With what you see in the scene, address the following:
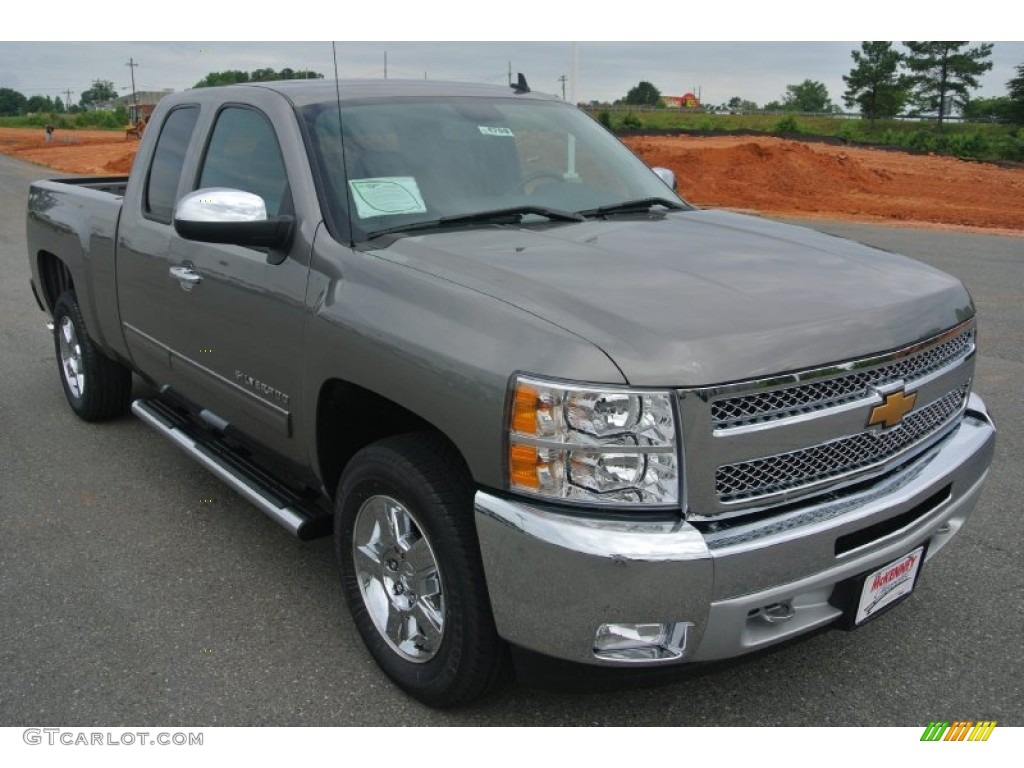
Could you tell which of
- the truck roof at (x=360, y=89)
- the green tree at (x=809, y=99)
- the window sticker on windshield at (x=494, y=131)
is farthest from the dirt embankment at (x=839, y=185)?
the green tree at (x=809, y=99)

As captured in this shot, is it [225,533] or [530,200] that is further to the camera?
[225,533]

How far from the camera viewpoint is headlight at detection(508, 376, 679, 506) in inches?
87.1

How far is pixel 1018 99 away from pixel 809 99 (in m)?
43.9

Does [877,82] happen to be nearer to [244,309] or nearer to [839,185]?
[839,185]

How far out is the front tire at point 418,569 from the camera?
249cm

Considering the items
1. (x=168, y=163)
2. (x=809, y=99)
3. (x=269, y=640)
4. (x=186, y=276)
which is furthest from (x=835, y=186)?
(x=809, y=99)

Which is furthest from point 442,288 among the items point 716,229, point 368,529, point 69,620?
point 69,620

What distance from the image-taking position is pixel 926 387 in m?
2.74

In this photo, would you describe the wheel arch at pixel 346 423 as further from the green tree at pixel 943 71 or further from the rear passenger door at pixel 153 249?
the green tree at pixel 943 71

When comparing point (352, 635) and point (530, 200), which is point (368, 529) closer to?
point (352, 635)

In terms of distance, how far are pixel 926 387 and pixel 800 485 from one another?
2.04 feet

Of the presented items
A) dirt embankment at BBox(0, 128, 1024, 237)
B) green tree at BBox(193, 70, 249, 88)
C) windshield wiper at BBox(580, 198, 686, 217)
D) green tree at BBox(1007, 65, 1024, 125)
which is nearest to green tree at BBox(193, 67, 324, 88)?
green tree at BBox(193, 70, 249, 88)

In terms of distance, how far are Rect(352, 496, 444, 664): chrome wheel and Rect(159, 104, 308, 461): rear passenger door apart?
50 cm

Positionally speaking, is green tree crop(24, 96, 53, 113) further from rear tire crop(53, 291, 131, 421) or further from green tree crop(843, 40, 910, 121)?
rear tire crop(53, 291, 131, 421)
